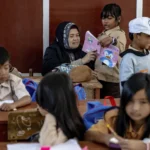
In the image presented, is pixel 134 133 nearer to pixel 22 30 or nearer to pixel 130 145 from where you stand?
pixel 130 145

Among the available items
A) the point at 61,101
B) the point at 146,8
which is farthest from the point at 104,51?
the point at 61,101

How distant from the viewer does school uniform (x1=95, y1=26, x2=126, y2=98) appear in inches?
163

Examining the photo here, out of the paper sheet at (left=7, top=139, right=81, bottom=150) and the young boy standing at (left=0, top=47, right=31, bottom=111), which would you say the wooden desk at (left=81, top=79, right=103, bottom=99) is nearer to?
the young boy standing at (left=0, top=47, right=31, bottom=111)

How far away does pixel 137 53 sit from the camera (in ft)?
10.0

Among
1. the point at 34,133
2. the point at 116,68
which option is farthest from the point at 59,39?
the point at 34,133

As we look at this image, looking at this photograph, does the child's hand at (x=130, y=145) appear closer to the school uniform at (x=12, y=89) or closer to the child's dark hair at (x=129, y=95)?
the child's dark hair at (x=129, y=95)

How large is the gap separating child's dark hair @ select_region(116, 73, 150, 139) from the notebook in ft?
5.47

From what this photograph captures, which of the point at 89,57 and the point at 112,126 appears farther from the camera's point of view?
the point at 89,57

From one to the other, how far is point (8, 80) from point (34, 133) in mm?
686

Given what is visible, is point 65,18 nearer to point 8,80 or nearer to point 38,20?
point 38,20

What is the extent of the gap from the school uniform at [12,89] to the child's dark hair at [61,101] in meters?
0.88

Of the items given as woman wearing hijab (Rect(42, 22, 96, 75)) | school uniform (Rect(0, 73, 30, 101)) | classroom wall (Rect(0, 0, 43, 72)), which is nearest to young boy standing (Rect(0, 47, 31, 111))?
school uniform (Rect(0, 73, 30, 101))

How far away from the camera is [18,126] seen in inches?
87.7

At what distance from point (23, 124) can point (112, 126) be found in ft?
1.55
